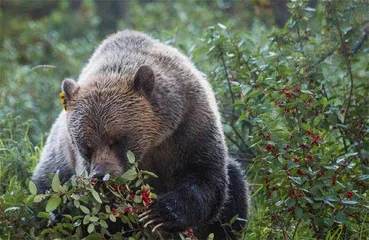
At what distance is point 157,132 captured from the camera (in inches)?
213

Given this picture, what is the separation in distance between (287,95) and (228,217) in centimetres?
118

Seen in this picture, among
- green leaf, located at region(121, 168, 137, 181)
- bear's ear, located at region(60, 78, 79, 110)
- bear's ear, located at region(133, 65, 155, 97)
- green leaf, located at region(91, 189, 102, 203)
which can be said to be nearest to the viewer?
green leaf, located at region(91, 189, 102, 203)

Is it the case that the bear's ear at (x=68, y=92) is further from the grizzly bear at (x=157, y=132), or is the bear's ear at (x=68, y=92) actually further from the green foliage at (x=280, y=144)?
the green foliage at (x=280, y=144)

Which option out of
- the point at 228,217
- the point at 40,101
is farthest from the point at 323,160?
the point at 40,101

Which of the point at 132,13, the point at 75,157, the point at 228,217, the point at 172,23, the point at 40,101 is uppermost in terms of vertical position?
the point at 132,13

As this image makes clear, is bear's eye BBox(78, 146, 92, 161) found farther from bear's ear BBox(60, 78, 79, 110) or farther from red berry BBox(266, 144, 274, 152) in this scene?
red berry BBox(266, 144, 274, 152)

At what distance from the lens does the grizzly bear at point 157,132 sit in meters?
5.21

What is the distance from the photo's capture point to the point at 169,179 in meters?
5.75

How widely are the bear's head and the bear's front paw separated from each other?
321mm

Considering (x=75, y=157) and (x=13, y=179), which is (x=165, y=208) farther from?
(x=13, y=179)

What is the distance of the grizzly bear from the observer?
521 cm

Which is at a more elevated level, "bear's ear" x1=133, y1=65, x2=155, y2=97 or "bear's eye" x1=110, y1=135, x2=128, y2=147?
"bear's ear" x1=133, y1=65, x2=155, y2=97

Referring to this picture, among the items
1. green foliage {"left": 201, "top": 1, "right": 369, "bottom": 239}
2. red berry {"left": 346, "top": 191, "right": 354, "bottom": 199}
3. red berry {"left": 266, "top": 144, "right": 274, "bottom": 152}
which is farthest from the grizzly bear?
red berry {"left": 346, "top": 191, "right": 354, "bottom": 199}

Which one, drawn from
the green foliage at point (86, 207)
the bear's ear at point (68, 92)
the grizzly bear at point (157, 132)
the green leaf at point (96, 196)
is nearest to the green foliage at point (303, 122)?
the grizzly bear at point (157, 132)
